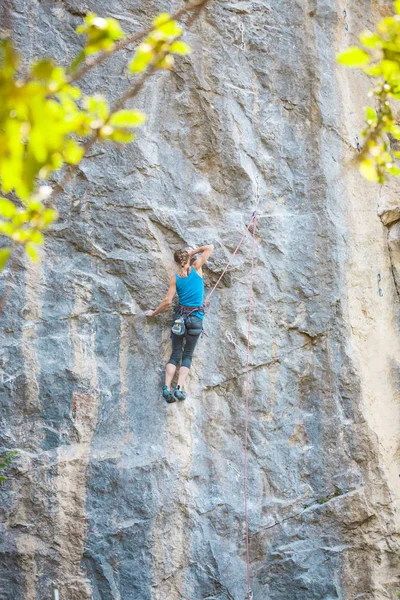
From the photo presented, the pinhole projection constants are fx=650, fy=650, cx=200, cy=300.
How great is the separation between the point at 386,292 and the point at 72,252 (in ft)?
12.0

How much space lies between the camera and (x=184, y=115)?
23.1 ft

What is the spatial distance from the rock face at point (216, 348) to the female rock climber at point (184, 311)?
154mm

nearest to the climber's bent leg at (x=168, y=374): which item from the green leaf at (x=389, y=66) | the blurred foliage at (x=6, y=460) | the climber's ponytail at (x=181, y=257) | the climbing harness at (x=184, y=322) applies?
the climbing harness at (x=184, y=322)

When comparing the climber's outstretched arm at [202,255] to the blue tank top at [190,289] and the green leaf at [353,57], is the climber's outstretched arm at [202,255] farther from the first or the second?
the green leaf at [353,57]

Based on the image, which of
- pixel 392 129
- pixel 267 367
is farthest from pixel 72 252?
pixel 392 129

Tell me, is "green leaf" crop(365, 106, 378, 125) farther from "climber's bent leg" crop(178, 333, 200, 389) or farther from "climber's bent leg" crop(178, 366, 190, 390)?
"climber's bent leg" crop(178, 366, 190, 390)

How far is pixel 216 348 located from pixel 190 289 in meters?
0.78

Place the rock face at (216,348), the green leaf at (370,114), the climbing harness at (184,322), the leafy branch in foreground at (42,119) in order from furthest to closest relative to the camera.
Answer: the climbing harness at (184,322), the rock face at (216,348), the green leaf at (370,114), the leafy branch in foreground at (42,119)

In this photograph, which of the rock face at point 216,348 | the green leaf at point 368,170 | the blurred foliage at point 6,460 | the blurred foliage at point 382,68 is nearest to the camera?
the blurred foliage at point 382,68

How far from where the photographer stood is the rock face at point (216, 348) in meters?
6.15

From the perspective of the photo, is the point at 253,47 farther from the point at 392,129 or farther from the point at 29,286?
the point at 392,129

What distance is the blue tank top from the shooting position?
648 cm

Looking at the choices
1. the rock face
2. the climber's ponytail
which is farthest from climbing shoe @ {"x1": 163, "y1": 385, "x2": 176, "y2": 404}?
the climber's ponytail

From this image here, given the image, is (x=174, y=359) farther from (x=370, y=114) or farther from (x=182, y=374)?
(x=370, y=114)
